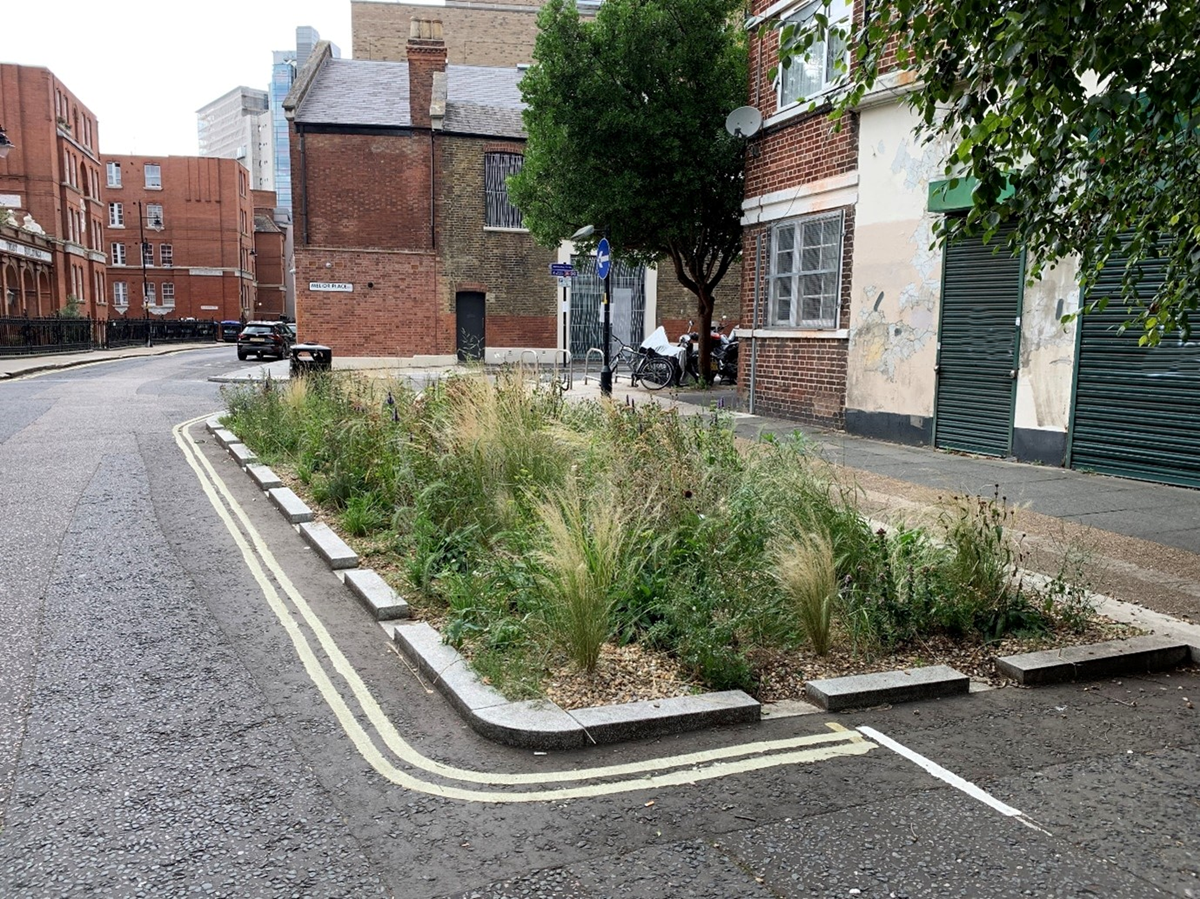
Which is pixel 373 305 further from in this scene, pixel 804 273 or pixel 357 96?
pixel 804 273

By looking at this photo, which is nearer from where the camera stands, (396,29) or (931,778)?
(931,778)

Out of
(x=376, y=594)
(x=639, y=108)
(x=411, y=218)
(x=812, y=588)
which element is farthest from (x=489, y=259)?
(x=812, y=588)

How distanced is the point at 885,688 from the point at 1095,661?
50.6 inches

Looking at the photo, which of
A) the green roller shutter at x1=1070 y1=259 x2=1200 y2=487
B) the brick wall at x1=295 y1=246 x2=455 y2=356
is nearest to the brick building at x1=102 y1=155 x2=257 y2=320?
the brick wall at x1=295 y1=246 x2=455 y2=356

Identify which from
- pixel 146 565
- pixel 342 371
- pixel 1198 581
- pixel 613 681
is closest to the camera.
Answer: pixel 613 681

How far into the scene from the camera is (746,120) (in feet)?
52.4

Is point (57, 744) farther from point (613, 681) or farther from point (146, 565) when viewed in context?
point (146, 565)

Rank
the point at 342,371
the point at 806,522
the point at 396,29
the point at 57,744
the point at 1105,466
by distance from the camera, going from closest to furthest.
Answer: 1. the point at 57,744
2. the point at 806,522
3. the point at 1105,466
4. the point at 342,371
5. the point at 396,29

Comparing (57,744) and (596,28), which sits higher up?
(596,28)

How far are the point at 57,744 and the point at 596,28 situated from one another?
18.4 meters

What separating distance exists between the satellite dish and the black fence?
1297 inches

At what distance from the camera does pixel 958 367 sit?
39.9 ft

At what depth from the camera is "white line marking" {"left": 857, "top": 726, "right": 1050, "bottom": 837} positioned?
3.56m

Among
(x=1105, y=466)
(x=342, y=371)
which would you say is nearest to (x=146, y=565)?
(x=342, y=371)
